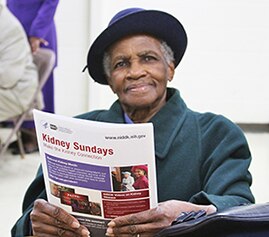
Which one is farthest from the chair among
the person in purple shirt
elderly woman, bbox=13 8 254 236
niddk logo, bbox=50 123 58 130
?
niddk logo, bbox=50 123 58 130

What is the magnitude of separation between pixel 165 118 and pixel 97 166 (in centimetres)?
45

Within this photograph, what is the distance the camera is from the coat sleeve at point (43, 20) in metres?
4.34

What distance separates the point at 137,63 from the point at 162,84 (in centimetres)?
9

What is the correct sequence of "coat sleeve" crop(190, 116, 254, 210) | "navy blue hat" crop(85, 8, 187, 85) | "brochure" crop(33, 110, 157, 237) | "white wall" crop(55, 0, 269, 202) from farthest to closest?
1. "white wall" crop(55, 0, 269, 202)
2. "navy blue hat" crop(85, 8, 187, 85)
3. "coat sleeve" crop(190, 116, 254, 210)
4. "brochure" crop(33, 110, 157, 237)

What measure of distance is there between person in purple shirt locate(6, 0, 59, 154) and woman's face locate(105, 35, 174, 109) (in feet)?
8.81


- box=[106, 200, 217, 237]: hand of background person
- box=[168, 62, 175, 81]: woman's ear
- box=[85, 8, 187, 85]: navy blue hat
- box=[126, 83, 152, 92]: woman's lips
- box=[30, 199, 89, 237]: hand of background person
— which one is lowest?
box=[30, 199, 89, 237]: hand of background person

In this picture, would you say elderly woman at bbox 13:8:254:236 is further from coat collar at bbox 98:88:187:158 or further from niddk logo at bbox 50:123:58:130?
niddk logo at bbox 50:123:58:130

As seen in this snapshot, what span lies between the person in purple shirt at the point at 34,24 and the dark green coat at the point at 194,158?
108 inches

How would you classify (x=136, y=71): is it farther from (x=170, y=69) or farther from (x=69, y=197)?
(x=69, y=197)

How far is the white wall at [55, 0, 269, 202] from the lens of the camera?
517 cm

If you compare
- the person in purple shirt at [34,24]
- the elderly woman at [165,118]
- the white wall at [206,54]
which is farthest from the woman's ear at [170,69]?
the white wall at [206,54]

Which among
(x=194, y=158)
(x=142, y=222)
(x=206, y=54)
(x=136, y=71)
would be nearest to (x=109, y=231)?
(x=142, y=222)

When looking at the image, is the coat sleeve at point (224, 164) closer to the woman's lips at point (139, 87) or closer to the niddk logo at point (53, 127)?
the woman's lips at point (139, 87)

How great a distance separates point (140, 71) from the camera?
5.40ft
